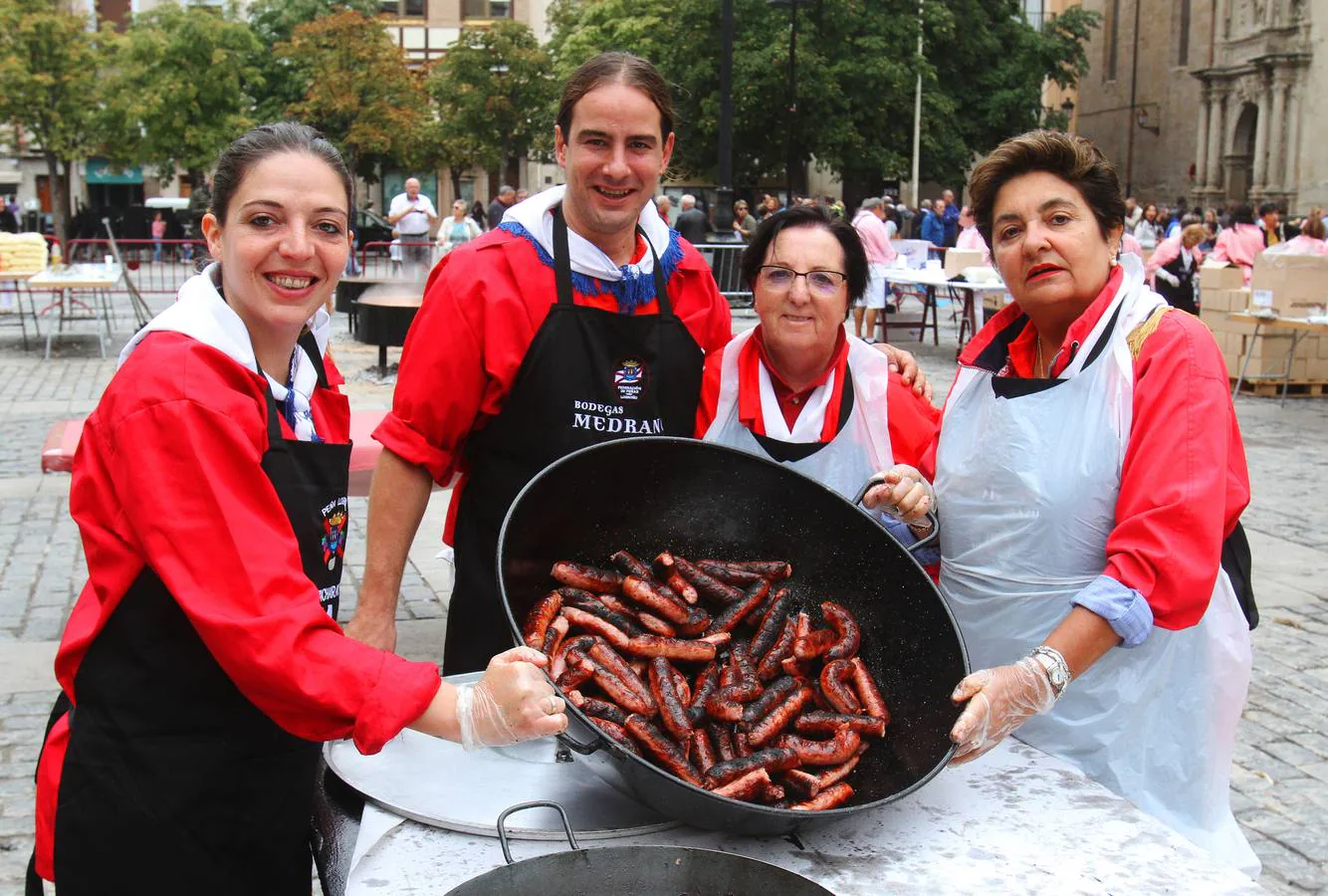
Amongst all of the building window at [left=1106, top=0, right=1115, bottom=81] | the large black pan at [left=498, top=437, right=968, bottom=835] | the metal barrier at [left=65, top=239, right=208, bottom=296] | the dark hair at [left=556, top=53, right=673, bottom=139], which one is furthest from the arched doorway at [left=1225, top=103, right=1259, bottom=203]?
the large black pan at [left=498, top=437, right=968, bottom=835]

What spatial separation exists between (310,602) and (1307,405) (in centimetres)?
1341

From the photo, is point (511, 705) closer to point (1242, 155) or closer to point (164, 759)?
point (164, 759)

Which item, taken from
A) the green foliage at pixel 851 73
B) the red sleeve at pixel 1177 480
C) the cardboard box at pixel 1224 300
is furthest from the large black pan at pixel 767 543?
the green foliage at pixel 851 73

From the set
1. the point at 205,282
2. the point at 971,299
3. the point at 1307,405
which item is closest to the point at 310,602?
the point at 205,282

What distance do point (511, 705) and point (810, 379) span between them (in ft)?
4.98

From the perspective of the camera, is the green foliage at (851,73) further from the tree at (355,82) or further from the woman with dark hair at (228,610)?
the woman with dark hair at (228,610)

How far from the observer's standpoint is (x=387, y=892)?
1.85 meters

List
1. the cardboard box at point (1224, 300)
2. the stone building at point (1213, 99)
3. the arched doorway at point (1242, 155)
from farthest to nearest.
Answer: the arched doorway at point (1242, 155), the stone building at point (1213, 99), the cardboard box at point (1224, 300)

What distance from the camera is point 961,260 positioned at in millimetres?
16438

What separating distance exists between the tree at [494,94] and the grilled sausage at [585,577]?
46428 mm

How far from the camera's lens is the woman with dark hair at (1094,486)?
2246 mm

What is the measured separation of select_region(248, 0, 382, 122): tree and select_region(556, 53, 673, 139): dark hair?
1934 inches

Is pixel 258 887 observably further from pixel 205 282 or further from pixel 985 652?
pixel 985 652

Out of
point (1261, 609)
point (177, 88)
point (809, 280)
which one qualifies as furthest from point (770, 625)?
point (177, 88)
